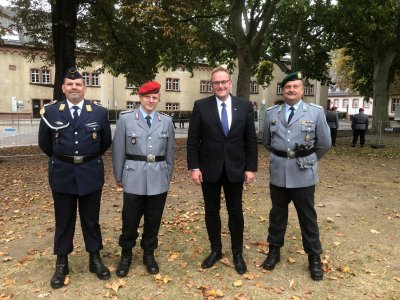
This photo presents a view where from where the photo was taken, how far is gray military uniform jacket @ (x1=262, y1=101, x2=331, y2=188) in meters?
4.14

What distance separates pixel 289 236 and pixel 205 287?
75.2 inches

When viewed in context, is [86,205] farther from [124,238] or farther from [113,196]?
[113,196]

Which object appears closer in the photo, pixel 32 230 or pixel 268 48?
pixel 32 230

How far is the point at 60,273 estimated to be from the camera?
403cm

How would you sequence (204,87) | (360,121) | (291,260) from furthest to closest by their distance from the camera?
1. (204,87)
2. (360,121)
3. (291,260)

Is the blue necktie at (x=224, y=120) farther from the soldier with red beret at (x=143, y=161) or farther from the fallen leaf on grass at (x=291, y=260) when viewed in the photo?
the fallen leaf on grass at (x=291, y=260)

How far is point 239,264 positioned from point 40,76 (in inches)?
1575

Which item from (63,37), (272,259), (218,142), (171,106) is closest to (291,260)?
(272,259)

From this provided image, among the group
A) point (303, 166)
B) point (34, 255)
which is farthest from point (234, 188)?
point (34, 255)

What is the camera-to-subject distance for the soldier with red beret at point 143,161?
4.04m

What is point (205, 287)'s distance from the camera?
155 inches

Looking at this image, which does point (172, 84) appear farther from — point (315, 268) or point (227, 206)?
point (315, 268)

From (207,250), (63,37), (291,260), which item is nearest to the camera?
(291,260)

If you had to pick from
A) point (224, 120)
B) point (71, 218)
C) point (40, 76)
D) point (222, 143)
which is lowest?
point (71, 218)
